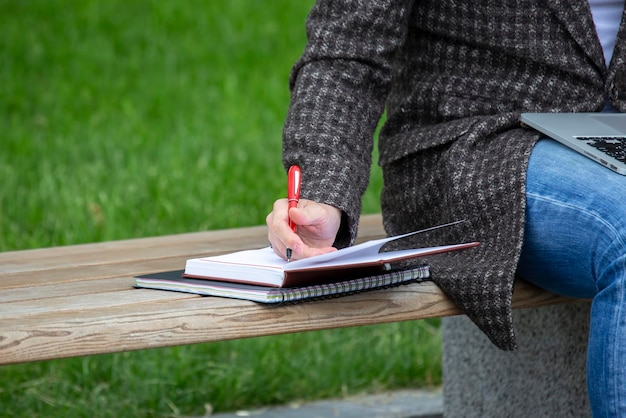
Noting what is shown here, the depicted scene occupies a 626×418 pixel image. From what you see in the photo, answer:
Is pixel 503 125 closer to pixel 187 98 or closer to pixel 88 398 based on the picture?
pixel 88 398

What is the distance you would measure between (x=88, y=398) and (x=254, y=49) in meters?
4.35

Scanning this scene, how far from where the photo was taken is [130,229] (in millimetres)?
4254

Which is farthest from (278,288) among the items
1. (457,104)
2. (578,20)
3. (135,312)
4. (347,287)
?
(578,20)

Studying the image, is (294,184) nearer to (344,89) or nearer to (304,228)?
(304,228)

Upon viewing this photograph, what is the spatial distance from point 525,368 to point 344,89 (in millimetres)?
1026

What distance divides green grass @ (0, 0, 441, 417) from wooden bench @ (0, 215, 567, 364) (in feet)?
3.28

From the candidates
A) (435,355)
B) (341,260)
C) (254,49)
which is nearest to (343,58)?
(341,260)

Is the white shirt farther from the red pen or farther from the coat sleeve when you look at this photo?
the red pen

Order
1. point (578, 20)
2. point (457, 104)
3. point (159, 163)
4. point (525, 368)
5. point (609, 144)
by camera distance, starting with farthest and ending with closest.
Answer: point (159, 163), point (525, 368), point (457, 104), point (578, 20), point (609, 144)

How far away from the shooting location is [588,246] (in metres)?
1.74

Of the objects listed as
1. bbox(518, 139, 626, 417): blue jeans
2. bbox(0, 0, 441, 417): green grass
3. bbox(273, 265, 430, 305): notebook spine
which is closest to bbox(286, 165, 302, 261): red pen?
bbox(273, 265, 430, 305): notebook spine

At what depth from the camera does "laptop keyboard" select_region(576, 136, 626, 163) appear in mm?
1816

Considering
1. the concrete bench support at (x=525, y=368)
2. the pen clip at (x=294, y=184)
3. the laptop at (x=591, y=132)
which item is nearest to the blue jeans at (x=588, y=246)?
the laptop at (x=591, y=132)

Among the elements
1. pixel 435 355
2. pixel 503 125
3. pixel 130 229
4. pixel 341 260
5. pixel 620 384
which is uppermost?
pixel 503 125
